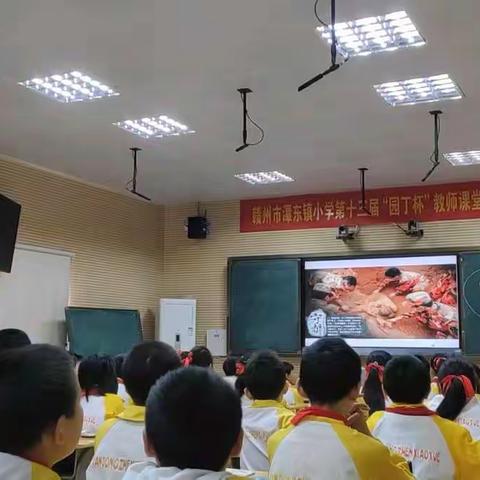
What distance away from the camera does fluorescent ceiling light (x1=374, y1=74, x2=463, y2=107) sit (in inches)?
214

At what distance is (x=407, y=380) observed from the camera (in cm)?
279

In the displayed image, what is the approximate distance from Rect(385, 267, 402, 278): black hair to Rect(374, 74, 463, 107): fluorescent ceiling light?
330cm

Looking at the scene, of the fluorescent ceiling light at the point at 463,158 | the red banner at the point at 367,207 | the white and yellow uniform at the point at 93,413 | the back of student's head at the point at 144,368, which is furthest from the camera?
the red banner at the point at 367,207

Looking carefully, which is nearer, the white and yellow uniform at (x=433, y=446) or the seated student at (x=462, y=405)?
the white and yellow uniform at (x=433, y=446)

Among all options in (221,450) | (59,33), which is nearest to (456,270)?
(59,33)

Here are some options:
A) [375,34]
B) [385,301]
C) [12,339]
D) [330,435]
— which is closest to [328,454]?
[330,435]

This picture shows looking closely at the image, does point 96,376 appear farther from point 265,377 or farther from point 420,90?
point 420,90

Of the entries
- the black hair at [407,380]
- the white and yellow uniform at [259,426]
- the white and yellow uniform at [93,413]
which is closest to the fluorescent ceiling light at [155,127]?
the white and yellow uniform at [93,413]

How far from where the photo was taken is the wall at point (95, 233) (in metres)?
8.09

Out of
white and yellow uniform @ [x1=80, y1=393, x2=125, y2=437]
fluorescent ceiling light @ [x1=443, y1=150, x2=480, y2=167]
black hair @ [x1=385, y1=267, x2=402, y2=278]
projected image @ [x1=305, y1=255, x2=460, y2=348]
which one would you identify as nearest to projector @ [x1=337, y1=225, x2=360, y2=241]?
projected image @ [x1=305, y1=255, x2=460, y2=348]

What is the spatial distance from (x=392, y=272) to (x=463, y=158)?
1.80 metres

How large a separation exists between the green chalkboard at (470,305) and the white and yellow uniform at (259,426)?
5.12 m

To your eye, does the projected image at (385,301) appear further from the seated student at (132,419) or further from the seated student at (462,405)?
the seated student at (132,419)

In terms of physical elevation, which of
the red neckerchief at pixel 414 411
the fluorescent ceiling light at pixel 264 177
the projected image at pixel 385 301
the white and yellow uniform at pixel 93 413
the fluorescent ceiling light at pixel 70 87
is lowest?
the white and yellow uniform at pixel 93 413
